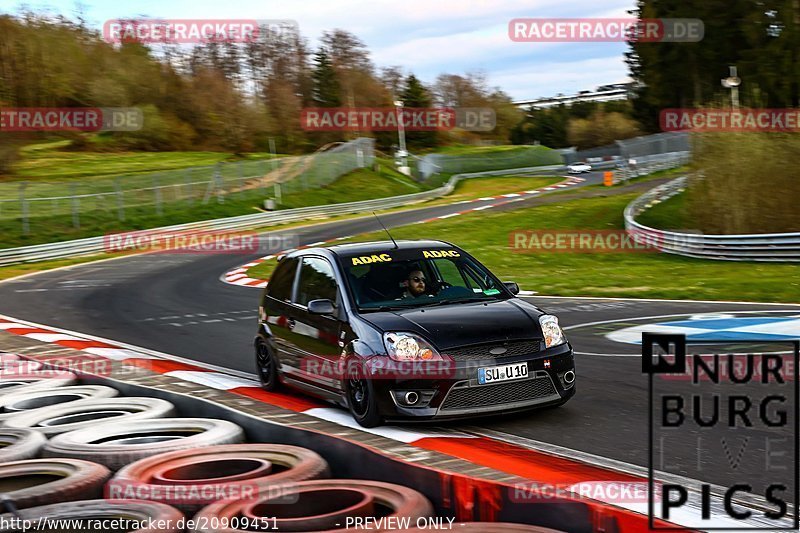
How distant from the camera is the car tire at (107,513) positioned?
466cm

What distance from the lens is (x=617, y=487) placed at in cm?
458

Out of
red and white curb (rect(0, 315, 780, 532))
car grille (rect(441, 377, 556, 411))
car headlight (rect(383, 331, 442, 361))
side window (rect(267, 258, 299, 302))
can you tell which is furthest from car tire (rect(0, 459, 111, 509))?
side window (rect(267, 258, 299, 302))

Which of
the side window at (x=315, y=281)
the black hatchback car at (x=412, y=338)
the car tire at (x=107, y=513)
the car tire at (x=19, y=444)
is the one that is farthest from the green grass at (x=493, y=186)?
the car tire at (x=107, y=513)

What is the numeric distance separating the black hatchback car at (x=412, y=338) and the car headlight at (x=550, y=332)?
0.01 meters

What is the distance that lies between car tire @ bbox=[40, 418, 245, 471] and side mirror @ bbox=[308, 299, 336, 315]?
1500mm

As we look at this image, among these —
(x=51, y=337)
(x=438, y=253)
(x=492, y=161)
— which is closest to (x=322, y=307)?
(x=438, y=253)

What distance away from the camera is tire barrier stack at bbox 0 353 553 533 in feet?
15.4

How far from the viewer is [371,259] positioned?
8.78m

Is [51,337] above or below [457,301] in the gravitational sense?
below

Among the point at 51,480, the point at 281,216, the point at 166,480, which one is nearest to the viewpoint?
the point at 166,480

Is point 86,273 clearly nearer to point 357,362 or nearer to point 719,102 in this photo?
point 719,102

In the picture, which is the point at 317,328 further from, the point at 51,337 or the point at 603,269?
the point at 603,269

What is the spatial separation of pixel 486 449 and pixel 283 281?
140 inches

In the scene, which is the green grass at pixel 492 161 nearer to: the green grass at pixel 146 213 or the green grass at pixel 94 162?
the green grass at pixel 94 162
